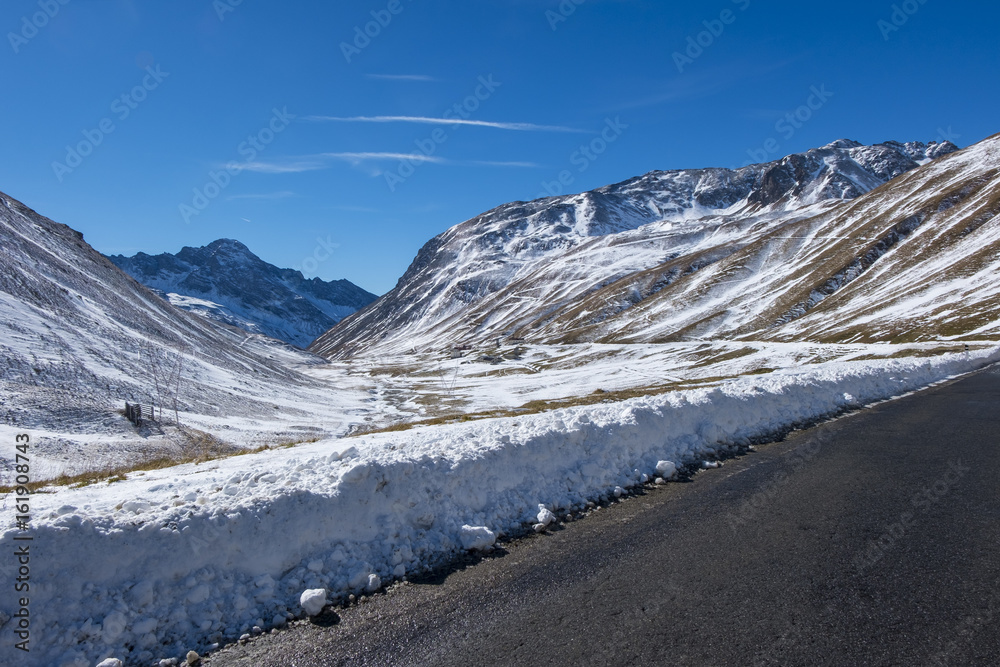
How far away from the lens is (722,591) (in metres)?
7.70

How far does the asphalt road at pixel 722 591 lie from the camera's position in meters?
6.46

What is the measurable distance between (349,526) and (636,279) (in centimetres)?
17453

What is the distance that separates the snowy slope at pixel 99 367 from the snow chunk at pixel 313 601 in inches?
831

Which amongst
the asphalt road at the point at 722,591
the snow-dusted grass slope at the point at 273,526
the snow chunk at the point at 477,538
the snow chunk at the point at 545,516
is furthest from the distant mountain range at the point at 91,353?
the asphalt road at the point at 722,591

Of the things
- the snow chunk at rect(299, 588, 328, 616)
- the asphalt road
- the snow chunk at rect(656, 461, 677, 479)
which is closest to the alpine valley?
the snow chunk at rect(299, 588, 328, 616)

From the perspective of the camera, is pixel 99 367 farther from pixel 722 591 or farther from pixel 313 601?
pixel 722 591

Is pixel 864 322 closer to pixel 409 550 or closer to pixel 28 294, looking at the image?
pixel 409 550

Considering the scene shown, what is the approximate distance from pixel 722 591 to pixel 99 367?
4377 cm

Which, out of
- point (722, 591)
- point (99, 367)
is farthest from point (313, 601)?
point (99, 367)

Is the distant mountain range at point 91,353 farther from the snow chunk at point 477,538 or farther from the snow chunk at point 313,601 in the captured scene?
the snow chunk at point 477,538

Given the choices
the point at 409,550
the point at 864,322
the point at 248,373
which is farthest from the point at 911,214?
the point at 409,550

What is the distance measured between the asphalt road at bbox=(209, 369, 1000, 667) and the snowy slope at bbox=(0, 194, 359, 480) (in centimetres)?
2260

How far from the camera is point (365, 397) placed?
71.1 meters

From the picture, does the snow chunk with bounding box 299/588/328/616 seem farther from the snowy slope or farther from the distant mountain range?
the distant mountain range
